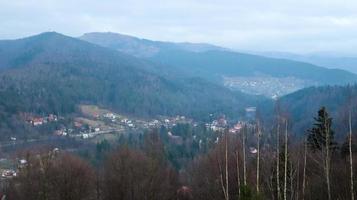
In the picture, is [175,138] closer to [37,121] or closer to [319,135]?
[37,121]

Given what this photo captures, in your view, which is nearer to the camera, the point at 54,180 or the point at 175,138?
the point at 54,180

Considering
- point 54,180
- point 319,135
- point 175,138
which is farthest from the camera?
point 175,138

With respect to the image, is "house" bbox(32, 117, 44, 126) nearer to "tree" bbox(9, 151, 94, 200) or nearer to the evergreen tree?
"tree" bbox(9, 151, 94, 200)

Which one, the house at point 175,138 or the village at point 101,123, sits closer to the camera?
the house at point 175,138

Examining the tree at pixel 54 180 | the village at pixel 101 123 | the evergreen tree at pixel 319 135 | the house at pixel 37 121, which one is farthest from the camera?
the house at pixel 37 121

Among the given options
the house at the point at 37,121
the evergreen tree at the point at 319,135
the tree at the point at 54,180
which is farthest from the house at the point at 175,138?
the evergreen tree at the point at 319,135

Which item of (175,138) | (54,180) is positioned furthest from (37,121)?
(54,180)

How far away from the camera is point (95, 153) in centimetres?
8131

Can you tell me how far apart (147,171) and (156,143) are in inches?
381

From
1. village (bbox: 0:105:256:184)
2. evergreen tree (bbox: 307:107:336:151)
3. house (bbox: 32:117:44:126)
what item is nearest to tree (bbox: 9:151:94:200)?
evergreen tree (bbox: 307:107:336:151)

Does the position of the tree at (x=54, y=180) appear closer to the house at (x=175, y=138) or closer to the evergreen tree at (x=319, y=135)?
the evergreen tree at (x=319, y=135)

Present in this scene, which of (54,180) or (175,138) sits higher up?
(54,180)

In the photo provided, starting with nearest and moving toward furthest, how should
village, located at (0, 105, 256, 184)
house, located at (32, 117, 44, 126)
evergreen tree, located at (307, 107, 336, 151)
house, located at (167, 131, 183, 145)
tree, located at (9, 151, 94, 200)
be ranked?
evergreen tree, located at (307, 107, 336, 151) < tree, located at (9, 151, 94, 200) < house, located at (167, 131, 183, 145) < village, located at (0, 105, 256, 184) < house, located at (32, 117, 44, 126)

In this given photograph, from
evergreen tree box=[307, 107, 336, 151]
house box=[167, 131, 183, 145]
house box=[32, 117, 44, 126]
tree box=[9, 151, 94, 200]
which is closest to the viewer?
evergreen tree box=[307, 107, 336, 151]
